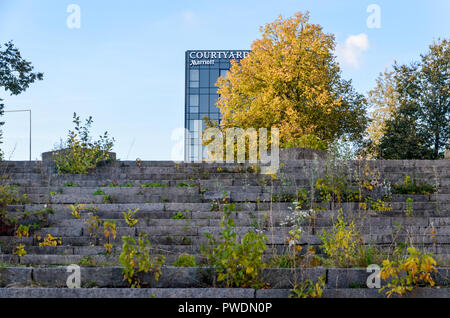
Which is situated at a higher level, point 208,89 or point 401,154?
point 208,89

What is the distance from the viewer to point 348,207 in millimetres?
8039

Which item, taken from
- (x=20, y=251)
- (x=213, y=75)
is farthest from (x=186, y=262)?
(x=213, y=75)

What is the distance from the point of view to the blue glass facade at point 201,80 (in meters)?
49.0

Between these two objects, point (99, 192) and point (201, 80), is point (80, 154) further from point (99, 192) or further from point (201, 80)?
point (201, 80)

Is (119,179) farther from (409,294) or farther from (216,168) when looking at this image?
(409,294)

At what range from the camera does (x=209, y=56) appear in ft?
162

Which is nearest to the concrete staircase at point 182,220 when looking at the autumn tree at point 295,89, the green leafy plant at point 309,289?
the green leafy plant at point 309,289

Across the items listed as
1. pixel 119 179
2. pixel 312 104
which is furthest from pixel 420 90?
pixel 119 179

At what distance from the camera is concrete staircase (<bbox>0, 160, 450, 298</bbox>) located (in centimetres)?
501

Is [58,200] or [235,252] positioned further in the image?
[58,200]

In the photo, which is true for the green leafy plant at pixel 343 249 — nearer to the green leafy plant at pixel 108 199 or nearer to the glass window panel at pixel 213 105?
the green leafy plant at pixel 108 199

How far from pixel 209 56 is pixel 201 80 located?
114 inches

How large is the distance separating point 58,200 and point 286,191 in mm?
4631

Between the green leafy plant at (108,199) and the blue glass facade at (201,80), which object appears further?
the blue glass facade at (201,80)
